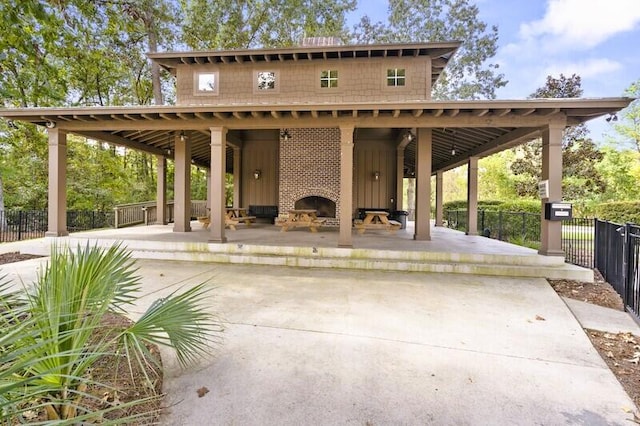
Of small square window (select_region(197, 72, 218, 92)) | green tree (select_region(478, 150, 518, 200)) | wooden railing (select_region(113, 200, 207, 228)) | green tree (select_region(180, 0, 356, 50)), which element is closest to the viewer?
small square window (select_region(197, 72, 218, 92))

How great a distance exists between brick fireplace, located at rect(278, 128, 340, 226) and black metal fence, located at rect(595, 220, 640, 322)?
7.13 m

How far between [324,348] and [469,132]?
7.64m

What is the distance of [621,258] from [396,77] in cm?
720

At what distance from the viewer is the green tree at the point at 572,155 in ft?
51.8

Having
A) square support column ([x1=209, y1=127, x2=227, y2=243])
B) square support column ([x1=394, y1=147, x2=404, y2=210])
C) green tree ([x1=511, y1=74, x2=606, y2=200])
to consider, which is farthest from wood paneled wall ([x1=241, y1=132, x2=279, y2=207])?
green tree ([x1=511, y1=74, x2=606, y2=200])

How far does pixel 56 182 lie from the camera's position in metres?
7.89

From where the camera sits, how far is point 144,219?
43.2 ft

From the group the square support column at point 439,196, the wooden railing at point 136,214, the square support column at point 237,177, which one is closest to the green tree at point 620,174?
the square support column at point 439,196

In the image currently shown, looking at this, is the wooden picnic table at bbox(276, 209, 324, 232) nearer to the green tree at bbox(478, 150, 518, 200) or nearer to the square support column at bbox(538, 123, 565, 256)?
the square support column at bbox(538, 123, 565, 256)

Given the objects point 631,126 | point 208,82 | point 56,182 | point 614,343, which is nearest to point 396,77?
point 208,82

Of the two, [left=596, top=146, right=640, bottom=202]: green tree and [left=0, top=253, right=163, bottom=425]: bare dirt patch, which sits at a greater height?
[left=596, top=146, right=640, bottom=202]: green tree

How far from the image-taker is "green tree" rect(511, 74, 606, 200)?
15.8 meters

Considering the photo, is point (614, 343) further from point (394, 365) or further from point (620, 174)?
point (620, 174)

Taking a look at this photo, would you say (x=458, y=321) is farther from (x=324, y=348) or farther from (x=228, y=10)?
(x=228, y=10)
